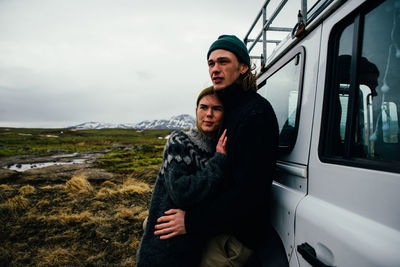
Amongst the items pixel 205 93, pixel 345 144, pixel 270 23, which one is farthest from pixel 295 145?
pixel 270 23

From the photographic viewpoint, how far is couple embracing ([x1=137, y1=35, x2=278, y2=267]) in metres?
1.21

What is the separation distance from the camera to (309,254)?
0.99 metres

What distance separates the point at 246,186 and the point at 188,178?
369 millimetres

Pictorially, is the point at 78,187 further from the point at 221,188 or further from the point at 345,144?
the point at 345,144

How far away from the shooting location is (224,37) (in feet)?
5.73

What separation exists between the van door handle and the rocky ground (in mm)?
3181

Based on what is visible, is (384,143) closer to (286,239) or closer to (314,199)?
(314,199)

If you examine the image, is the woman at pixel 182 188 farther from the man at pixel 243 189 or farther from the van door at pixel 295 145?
the van door at pixel 295 145

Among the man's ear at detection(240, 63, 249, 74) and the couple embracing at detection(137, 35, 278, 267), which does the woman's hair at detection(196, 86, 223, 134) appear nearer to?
the couple embracing at detection(137, 35, 278, 267)

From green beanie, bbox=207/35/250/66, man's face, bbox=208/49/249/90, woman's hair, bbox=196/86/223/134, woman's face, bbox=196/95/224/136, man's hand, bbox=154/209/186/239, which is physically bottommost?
man's hand, bbox=154/209/186/239

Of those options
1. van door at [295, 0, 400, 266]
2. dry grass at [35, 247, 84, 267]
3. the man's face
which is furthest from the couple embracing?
dry grass at [35, 247, 84, 267]

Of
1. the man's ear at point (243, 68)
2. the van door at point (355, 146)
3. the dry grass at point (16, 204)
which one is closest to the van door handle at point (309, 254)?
the van door at point (355, 146)

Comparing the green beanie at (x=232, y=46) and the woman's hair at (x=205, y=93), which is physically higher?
the green beanie at (x=232, y=46)

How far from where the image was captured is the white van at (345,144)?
0.79m
